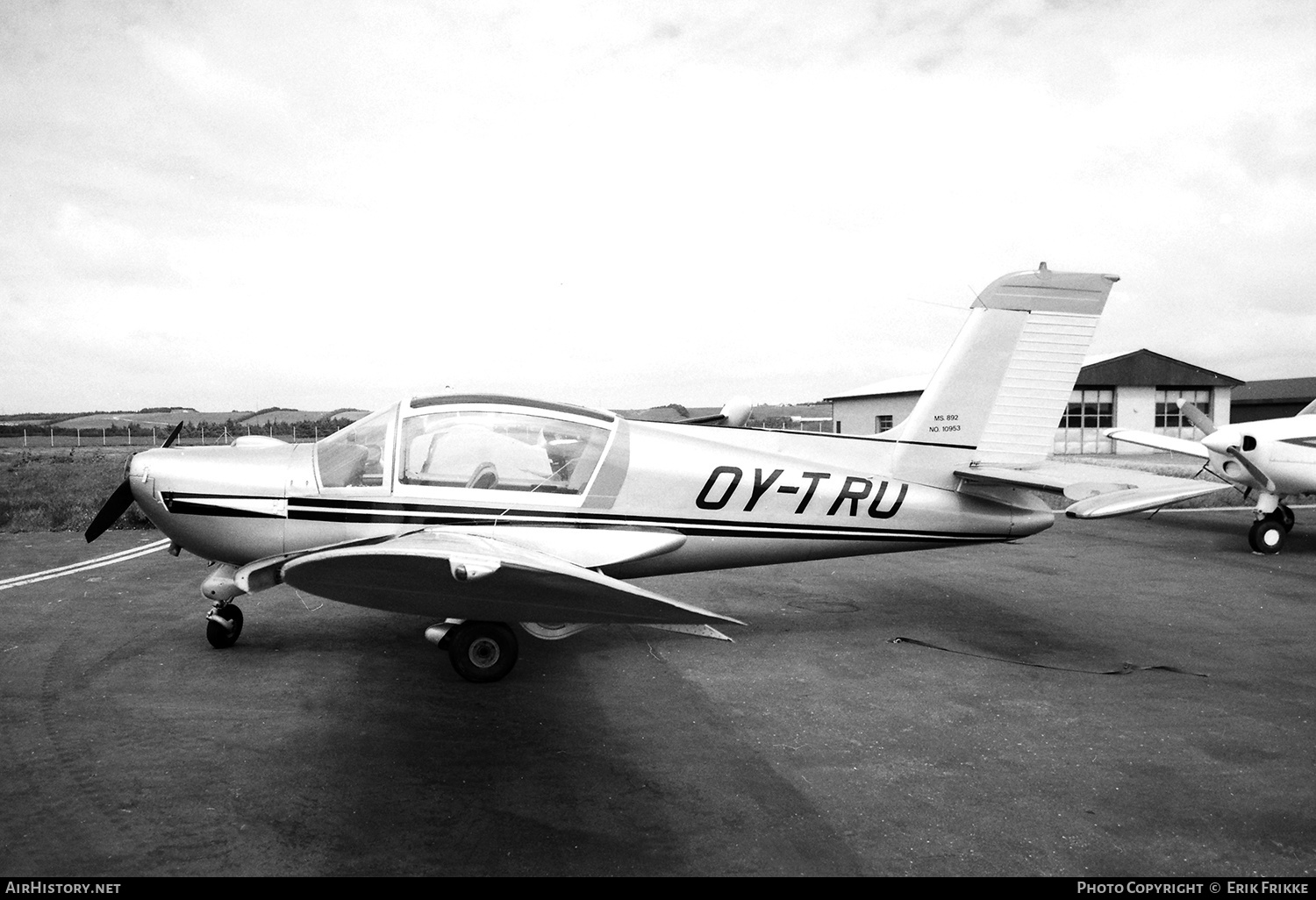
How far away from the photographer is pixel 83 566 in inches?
361

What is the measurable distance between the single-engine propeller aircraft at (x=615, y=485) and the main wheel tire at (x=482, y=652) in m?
0.01

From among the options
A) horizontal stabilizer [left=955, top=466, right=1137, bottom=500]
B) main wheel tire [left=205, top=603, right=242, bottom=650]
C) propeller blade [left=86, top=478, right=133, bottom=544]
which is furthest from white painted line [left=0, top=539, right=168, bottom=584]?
horizontal stabilizer [left=955, top=466, right=1137, bottom=500]

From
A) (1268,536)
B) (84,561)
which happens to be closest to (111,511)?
(84,561)

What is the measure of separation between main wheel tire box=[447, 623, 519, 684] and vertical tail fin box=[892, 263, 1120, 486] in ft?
12.1

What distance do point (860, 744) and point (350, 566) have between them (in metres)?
2.89

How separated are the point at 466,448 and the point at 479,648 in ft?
4.58

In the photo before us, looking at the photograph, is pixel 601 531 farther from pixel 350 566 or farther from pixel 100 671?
pixel 100 671

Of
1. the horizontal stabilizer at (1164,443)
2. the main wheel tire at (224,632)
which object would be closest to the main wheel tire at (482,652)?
the main wheel tire at (224,632)

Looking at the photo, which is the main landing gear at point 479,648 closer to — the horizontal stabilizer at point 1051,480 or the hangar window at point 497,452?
the hangar window at point 497,452

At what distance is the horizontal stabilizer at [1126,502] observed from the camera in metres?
5.39

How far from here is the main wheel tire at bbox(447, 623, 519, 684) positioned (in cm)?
511

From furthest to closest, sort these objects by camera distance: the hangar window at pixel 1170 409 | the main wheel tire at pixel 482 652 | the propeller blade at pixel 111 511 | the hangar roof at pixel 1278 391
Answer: the hangar roof at pixel 1278 391, the hangar window at pixel 1170 409, the propeller blade at pixel 111 511, the main wheel tire at pixel 482 652

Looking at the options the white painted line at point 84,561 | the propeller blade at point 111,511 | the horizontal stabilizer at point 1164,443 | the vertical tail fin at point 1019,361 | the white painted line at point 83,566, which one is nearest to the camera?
the propeller blade at point 111,511

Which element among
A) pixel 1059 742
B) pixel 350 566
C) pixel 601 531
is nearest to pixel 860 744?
pixel 1059 742
